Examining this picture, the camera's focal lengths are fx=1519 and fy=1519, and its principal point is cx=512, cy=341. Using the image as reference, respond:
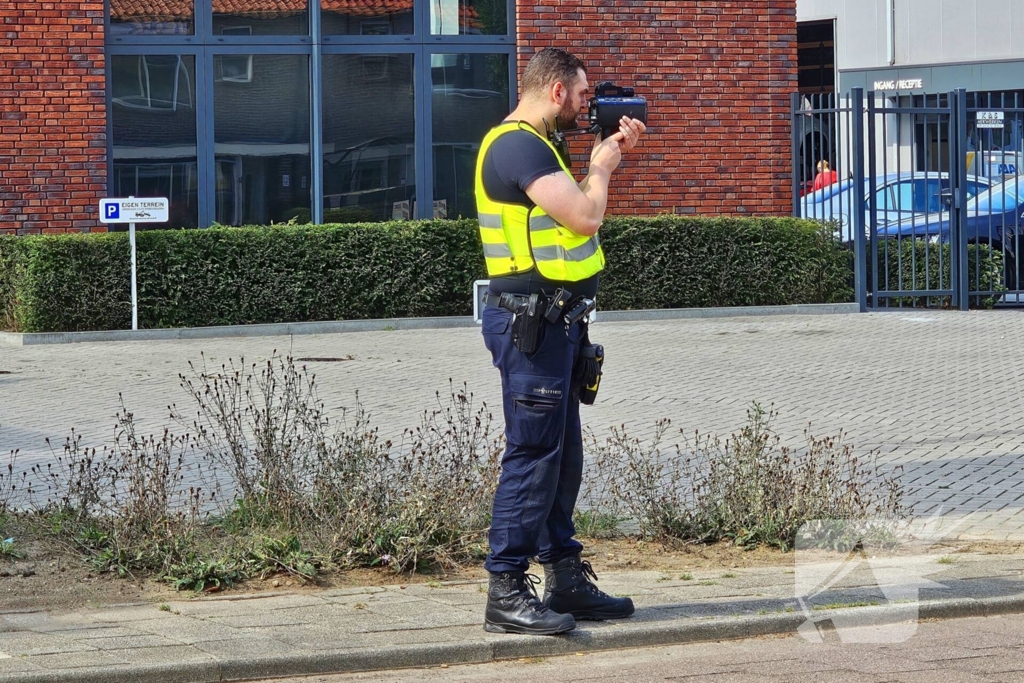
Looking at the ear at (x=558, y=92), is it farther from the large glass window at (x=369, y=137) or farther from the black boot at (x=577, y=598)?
the large glass window at (x=369, y=137)

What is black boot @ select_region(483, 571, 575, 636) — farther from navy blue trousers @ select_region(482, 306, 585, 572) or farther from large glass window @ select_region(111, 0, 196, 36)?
large glass window @ select_region(111, 0, 196, 36)

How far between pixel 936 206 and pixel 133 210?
9416 mm

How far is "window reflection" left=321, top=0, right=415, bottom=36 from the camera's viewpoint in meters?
18.3

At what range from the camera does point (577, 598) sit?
17.7 feet

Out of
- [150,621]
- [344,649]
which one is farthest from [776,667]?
[150,621]

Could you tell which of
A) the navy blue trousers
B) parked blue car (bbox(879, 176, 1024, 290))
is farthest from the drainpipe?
the navy blue trousers

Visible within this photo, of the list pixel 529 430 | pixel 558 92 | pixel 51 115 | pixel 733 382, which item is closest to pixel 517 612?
pixel 529 430

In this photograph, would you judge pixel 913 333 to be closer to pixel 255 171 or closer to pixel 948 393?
pixel 948 393

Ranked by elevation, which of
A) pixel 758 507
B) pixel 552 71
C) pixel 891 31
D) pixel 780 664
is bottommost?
pixel 780 664

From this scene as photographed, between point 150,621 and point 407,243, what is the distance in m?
11.6

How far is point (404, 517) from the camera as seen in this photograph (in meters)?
6.16

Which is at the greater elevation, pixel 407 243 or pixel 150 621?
pixel 407 243

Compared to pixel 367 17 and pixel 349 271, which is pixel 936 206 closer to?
pixel 349 271

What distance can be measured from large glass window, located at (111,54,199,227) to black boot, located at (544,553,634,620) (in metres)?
13.3
